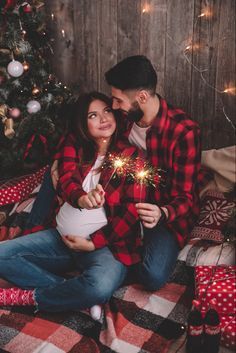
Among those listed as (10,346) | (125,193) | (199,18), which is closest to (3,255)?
(10,346)

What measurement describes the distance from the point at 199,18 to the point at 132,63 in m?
0.90

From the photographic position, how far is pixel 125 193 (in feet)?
7.70

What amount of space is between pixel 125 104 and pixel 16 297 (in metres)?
1.08

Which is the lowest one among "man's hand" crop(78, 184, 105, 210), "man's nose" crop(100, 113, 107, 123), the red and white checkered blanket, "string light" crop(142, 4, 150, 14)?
the red and white checkered blanket

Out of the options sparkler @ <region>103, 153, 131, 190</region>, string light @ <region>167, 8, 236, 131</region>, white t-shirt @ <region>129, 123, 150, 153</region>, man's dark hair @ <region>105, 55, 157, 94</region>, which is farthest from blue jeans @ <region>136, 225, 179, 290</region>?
string light @ <region>167, 8, 236, 131</region>

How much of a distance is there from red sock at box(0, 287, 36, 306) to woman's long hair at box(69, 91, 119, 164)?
73cm

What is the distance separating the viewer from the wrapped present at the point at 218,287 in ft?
6.63

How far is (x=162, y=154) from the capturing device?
7.93 ft

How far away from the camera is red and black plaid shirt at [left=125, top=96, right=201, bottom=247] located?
7.57 ft

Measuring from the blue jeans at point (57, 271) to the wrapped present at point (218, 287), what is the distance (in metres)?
0.37

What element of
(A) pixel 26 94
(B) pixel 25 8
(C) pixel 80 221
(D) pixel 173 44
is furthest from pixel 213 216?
(B) pixel 25 8

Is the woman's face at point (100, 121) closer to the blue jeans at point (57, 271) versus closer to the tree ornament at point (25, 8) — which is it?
the blue jeans at point (57, 271)

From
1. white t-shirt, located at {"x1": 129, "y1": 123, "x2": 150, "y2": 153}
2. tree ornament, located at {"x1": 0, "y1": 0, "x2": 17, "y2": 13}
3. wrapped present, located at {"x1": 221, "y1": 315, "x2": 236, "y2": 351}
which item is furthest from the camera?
tree ornament, located at {"x1": 0, "y1": 0, "x2": 17, "y2": 13}

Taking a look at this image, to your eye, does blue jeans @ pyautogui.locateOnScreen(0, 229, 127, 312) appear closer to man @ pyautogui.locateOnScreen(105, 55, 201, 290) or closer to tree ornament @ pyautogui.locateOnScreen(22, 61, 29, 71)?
man @ pyautogui.locateOnScreen(105, 55, 201, 290)
